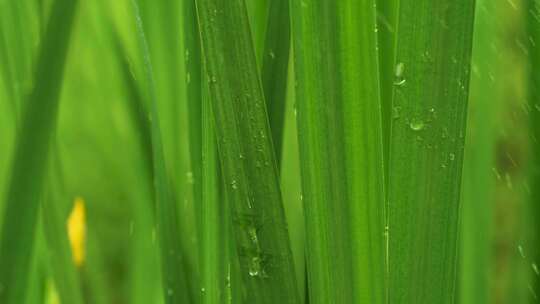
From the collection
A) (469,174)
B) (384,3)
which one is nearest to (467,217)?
(469,174)

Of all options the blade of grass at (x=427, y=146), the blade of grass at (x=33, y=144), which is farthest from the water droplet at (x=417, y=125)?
the blade of grass at (x=33, y=144)

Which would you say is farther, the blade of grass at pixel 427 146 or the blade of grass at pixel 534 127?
the blade of grass at pixel 534 127

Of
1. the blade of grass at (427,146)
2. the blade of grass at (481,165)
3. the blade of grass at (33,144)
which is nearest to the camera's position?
the blade of grass at (427,146)

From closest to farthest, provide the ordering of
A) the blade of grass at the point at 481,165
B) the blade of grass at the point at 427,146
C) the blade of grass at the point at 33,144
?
the blade of grass at the point at 427,146 → the blade of grass at the point at 33,144 → the blade of grass at the point at 481,165

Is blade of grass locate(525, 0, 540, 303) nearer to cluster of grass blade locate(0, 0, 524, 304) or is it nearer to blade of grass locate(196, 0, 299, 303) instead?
Answer: cluster of grass blade locate(0, 0, 524, 304)

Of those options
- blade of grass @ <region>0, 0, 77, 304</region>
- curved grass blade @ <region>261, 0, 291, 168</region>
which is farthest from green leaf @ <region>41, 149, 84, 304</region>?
curved grass blade @ <region>261, 0, 291, 168</region>

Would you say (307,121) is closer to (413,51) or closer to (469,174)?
(413,51)

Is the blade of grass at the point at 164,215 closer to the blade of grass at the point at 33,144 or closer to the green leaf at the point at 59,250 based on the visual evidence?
the blade of grass at the point at 33,144
